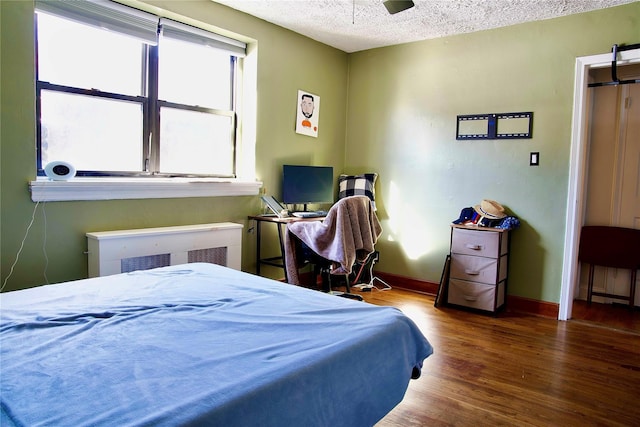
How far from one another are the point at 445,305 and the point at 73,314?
315 cm

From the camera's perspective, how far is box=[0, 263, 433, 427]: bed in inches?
39.8

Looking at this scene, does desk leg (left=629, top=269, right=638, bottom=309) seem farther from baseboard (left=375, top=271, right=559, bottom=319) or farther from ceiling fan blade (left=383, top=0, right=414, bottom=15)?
ceiling fan blade (left=383, top=0, right=414, bottom=15)

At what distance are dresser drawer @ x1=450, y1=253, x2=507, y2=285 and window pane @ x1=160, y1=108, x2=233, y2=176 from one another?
84.6 inches

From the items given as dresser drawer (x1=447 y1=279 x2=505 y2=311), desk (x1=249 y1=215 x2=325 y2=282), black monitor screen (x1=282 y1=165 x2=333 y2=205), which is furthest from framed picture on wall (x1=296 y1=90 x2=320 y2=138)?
dresser drawer (x1=447 y1=279 x2=505 y2=311)

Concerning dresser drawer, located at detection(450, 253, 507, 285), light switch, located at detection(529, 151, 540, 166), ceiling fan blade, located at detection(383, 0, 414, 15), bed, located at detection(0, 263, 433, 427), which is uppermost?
ceiling fan blade, located at detection(383, 0, 414, 15)

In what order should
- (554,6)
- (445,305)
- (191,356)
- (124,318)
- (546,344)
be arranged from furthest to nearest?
(445,305)
(554,6)
(546,344)
(124,318)
(191,356)

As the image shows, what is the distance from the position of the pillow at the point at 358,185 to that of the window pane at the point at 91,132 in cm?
212

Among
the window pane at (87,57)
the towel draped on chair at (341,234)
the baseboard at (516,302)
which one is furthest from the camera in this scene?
the baseboard at (516,302)

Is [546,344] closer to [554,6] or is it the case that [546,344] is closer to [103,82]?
[554,6]

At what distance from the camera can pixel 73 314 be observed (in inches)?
61.7

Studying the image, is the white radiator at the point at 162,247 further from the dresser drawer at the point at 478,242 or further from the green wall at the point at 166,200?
the dresser drawer at the point at 478,242

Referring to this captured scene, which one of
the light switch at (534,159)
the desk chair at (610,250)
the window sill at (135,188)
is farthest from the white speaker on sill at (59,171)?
the desk chair at (610,250)

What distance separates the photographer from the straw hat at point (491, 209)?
12.4 feet

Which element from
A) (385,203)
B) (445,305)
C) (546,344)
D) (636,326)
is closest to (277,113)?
(385,203)
